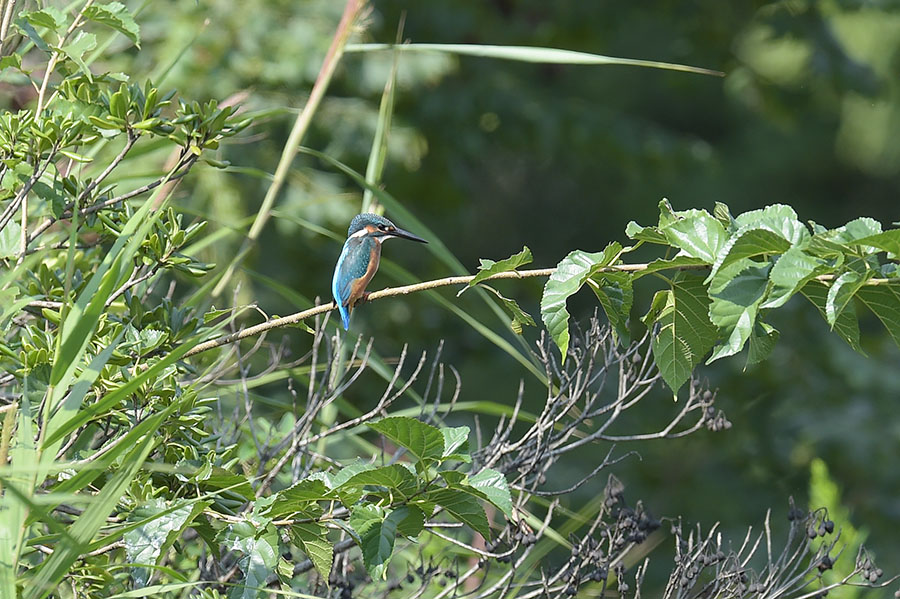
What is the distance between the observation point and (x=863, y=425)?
7254 mm

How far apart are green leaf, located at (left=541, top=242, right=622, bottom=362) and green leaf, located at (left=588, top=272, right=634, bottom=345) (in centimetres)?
3

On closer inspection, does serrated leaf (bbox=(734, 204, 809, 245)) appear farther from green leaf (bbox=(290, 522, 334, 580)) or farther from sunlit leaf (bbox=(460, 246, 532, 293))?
green leaf (bbox=(290, 522, 334, 580))

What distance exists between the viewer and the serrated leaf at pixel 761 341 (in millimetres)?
1467

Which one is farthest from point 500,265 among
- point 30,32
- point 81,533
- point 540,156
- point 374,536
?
point 540,156

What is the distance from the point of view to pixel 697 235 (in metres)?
1.44

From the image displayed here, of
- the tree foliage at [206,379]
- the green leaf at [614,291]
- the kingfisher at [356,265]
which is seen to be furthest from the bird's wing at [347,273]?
the green leaf at [614,291]

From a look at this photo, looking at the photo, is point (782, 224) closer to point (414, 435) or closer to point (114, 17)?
point (414, 435)

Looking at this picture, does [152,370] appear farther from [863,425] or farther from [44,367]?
[863,425]

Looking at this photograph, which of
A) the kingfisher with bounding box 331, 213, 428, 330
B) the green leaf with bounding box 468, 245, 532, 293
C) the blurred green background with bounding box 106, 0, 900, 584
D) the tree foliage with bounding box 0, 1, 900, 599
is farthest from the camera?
the blurred green background with bounding box 106, 0, 900, 584

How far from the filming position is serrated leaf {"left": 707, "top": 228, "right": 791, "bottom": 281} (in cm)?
139

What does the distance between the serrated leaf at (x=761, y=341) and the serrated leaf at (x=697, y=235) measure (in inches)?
5.3

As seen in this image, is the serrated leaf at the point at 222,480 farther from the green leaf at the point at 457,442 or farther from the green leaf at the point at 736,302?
the green leaf at the point at 736,302

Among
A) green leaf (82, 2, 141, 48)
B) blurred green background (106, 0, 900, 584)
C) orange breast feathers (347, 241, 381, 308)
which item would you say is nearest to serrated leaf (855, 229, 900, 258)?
orange breast feathers (347, 241, 381, 308)

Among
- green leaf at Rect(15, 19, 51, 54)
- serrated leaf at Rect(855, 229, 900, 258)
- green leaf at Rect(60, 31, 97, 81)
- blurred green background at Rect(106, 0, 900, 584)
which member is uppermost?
green leaf at Rect(15, 19, 51, 54)
